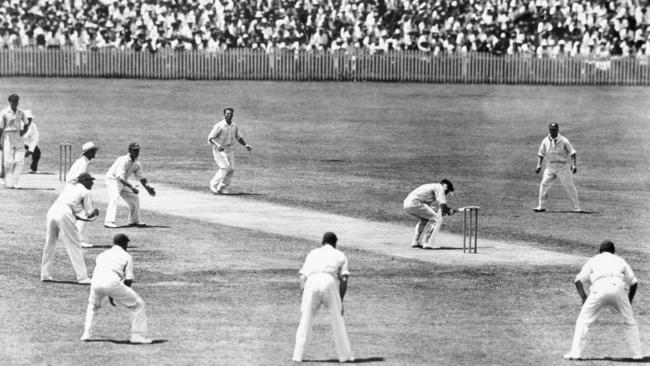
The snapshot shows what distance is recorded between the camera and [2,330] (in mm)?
22984

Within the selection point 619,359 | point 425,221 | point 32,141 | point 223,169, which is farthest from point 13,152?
point 619,359

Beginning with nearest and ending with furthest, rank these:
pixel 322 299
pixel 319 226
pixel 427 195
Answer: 1. pixel 322 299
2. pixel 427 195
3. pixel 319 226

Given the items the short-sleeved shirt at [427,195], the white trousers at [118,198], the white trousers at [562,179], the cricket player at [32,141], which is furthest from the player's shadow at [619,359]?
the cricket player at [32,141]

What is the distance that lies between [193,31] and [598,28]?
1910cm

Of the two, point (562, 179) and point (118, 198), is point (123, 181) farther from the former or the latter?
point (562, 179)

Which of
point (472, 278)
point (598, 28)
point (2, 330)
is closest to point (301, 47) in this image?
point (598, 28)

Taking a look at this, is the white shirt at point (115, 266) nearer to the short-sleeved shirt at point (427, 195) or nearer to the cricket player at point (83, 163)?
the cricket player at point (83, 163)

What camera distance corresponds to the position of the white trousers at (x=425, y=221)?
30.7m

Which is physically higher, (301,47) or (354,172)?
(301,47)

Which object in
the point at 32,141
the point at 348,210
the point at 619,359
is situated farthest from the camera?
the point at 32,141

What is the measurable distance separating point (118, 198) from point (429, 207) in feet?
23.5

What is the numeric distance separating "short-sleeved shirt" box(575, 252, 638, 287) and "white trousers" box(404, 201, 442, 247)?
1008 cm

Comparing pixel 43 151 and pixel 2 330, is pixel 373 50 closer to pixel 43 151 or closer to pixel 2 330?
pixel 43 151

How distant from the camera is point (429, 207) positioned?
101ft
